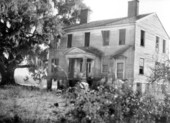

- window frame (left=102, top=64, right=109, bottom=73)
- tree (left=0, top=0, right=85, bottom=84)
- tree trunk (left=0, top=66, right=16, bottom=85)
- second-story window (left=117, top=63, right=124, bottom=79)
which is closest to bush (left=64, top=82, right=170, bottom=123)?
tree (left=0, top=0, right=85, bottom=84)

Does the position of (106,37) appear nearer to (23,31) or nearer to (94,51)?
(94,51)

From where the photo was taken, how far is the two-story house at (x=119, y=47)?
2156 centimetres

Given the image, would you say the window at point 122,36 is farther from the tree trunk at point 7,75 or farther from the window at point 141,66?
the tree trunk at point 7,75

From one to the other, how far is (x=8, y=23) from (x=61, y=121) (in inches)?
590

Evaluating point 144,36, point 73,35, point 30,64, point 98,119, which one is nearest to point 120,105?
point 98,119

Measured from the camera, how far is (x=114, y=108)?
8094 millimetres

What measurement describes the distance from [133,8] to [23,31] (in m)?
10.6

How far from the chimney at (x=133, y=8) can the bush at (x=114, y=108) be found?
51.2 feet

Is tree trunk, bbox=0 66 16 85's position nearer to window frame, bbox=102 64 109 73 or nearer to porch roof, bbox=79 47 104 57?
porch roof, bbox=79 47 104 57

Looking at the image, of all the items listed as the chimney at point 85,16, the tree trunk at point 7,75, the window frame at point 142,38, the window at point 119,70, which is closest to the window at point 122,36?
the window frame at point 142,38

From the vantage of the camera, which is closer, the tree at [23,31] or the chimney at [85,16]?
the tree at [23,31]

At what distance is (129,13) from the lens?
77.4ft

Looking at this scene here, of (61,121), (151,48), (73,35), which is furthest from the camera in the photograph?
(73,35)

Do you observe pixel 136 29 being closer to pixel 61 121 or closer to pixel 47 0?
pixel 47 0
